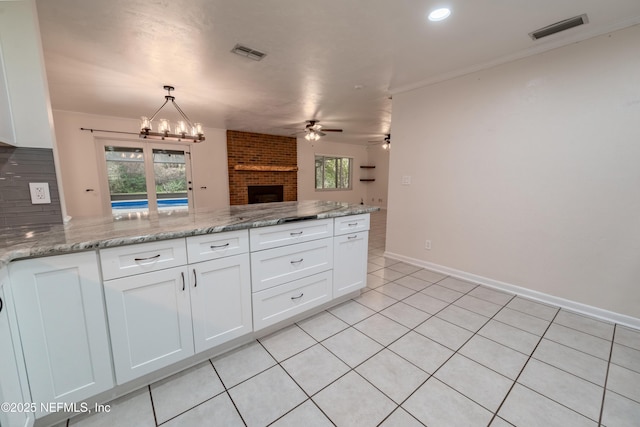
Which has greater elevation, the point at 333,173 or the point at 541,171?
the point at 333,173

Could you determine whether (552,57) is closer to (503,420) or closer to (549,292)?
(549,292)

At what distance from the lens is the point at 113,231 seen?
4.52ft

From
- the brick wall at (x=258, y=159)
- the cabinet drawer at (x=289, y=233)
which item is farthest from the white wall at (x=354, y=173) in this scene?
the cabinet drawer at (x=289, y=233)

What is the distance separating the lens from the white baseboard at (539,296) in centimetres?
207

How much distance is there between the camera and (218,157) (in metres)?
6.12

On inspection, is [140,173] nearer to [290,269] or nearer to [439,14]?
[290,269]

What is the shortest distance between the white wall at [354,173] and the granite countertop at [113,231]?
19.2 feet

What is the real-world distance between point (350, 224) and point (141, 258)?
1559 millimetres

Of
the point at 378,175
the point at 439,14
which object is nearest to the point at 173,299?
the point at 439,14

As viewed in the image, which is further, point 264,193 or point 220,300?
point 264,193

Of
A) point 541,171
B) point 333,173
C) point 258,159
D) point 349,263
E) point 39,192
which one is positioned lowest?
point 349,263

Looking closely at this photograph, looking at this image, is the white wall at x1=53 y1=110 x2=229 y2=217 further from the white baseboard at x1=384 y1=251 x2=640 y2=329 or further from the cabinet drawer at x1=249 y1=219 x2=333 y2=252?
the white baseboard at x1=384 y1=251 x2=640 y2=329

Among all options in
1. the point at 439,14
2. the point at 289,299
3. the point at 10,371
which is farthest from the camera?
the point at 289,299

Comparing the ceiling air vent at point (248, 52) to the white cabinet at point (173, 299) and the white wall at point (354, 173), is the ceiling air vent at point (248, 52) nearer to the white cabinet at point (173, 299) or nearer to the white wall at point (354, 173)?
the white cabinet at point (173, 299)
